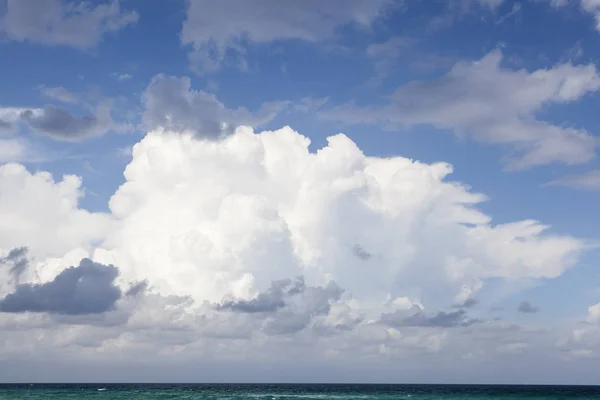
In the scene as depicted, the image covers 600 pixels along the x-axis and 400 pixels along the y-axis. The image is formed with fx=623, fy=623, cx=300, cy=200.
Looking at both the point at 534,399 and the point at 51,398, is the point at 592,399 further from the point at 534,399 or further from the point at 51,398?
the point at 51,398

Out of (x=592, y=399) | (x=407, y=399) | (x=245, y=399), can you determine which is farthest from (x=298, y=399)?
(x=592, y=399)

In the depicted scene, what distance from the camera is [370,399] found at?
158 m

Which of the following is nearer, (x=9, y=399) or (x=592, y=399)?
(x=9, y=399)

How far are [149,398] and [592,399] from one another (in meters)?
114

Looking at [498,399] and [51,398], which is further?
[498,399]

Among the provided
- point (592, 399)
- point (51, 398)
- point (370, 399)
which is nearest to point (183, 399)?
point (51, 398)

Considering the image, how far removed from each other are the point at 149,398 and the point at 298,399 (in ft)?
121

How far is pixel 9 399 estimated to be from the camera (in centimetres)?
14700

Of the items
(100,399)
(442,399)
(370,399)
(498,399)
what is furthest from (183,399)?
(498,399)

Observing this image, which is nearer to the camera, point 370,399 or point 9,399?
point 9,399

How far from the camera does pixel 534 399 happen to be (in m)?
167

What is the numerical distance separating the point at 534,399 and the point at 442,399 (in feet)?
89.0

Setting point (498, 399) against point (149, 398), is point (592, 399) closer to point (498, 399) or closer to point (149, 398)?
point (498, 399)

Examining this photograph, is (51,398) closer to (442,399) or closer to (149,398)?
(149,398)
